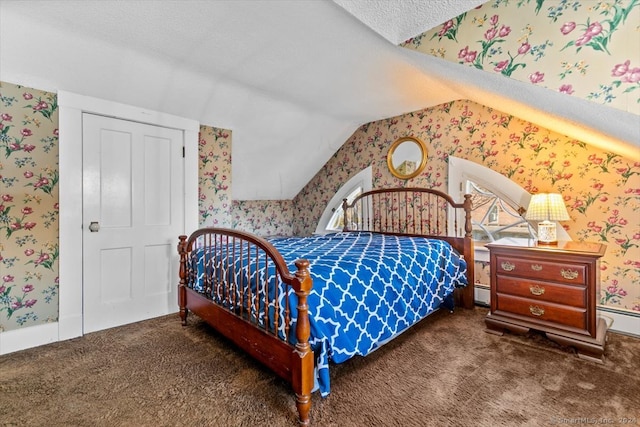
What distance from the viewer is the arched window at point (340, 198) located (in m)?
4.36

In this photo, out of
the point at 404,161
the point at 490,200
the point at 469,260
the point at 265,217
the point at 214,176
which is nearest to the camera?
the point at 469,260

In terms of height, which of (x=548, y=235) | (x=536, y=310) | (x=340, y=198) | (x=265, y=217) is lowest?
(x=536, y=310)

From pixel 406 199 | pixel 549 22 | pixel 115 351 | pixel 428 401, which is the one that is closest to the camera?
pixel 549 22

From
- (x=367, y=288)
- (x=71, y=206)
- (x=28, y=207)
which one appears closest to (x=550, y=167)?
(x=367, y=288)

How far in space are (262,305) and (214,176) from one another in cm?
223

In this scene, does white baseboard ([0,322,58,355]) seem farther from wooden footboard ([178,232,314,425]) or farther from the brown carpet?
wooden footboard ([178,232,314,425])

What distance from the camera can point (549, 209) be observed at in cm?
241

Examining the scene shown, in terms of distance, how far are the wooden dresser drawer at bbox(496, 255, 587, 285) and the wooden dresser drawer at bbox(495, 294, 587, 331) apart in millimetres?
197

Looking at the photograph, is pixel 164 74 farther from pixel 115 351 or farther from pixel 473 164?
pixel 473 164

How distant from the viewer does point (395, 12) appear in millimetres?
1854

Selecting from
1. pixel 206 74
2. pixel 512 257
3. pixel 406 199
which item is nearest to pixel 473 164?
pixel 406 199

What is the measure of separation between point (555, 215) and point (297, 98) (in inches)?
105

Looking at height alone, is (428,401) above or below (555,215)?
below

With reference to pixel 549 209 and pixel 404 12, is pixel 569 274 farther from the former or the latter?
pixel 404 12
